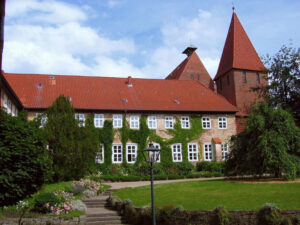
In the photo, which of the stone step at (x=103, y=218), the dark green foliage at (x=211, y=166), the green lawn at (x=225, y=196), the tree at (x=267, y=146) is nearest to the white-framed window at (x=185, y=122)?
the dark green foliage at (x=211, y=166)

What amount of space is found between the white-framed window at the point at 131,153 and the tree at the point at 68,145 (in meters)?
7.57

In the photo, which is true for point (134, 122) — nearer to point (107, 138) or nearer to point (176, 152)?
point (107, 138)

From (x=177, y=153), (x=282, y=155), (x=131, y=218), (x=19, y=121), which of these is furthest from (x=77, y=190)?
(x=177, y=153)

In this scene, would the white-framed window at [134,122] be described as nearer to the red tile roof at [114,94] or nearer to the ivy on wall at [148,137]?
the ivy on wall at [148,137]

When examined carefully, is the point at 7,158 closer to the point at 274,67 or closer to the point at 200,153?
the point at 200,153

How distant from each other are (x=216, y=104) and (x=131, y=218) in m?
22.5

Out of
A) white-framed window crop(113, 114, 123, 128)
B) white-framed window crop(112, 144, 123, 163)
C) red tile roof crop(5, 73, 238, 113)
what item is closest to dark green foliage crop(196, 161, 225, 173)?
red tile roof crop(5, 73, 238, 113)

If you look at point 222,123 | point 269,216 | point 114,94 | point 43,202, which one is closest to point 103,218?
point 43,202

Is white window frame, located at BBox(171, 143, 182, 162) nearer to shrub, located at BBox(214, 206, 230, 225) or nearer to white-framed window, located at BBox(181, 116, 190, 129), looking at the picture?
white-framed window, located at BBox(181, 116, 190, 129)

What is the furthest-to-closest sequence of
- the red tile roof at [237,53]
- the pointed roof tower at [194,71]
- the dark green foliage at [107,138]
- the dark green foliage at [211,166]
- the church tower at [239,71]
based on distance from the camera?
the pointed roof tower at [194,71], the red tile roof at [237,53], the church tower at [239,71], the dark green foliage at [107,138], the dark green foliage at [211,166]

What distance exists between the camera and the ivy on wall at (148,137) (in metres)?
29.2

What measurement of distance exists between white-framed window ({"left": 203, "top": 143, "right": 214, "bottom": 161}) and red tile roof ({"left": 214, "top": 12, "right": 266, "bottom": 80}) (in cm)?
982

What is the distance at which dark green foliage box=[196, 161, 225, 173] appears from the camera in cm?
2870

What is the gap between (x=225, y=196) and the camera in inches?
541
